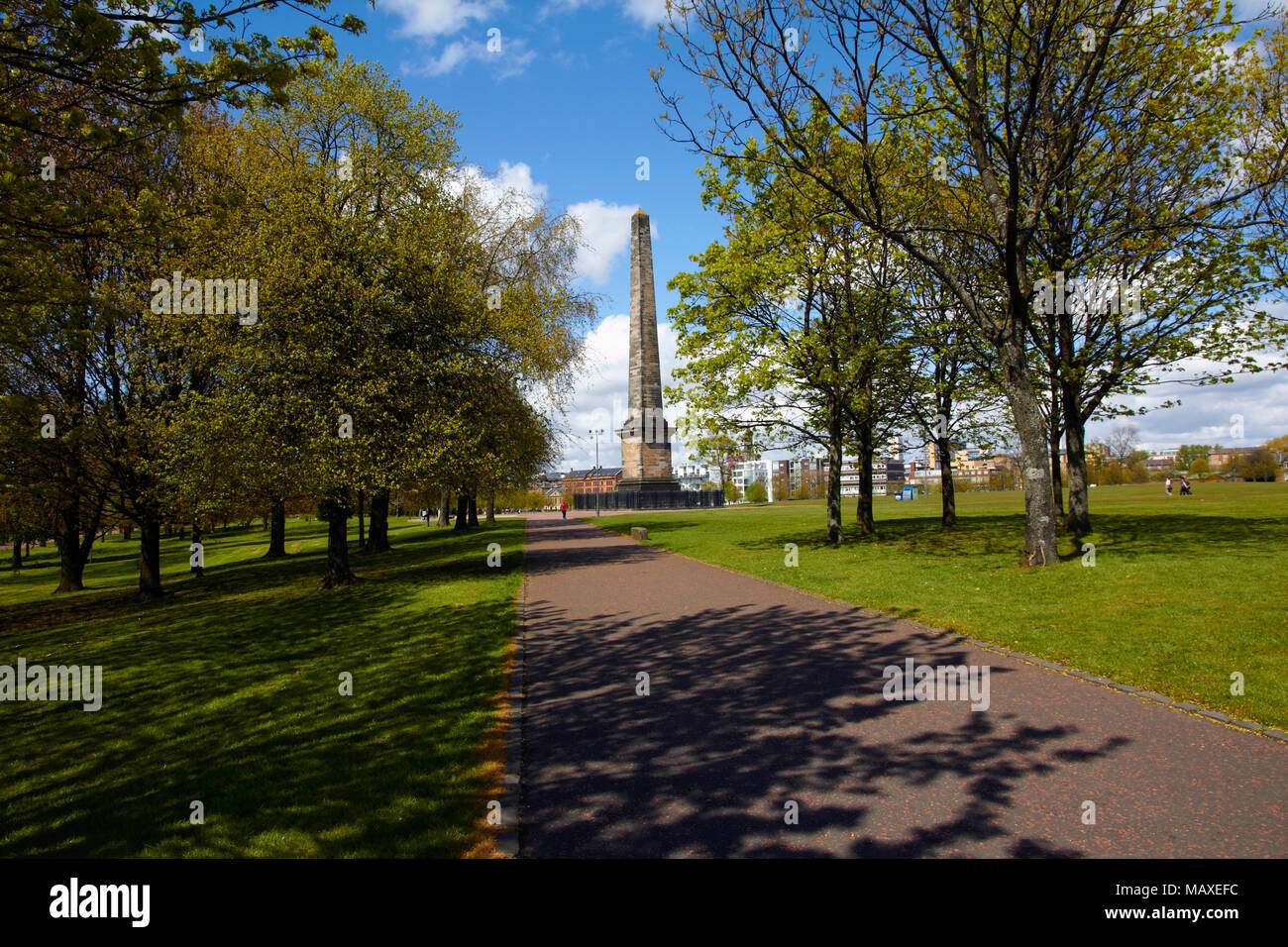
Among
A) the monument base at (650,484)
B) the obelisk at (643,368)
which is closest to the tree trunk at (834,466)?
the obelisk at (643,368)

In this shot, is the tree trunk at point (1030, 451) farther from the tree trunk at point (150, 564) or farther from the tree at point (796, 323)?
the tree trunk at point (150, 564)

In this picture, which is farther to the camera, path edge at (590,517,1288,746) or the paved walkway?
path edge at (590,517,1288,746)

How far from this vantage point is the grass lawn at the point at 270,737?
408 cm

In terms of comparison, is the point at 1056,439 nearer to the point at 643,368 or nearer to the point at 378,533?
the point at 378,533

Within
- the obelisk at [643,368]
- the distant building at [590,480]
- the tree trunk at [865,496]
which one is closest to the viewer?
the tree trunk at [865,496]

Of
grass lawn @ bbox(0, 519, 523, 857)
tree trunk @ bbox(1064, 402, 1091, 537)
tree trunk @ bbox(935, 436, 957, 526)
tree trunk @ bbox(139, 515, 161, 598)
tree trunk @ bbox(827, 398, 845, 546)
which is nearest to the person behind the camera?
grass lawn @ bbox(0, 519, 523, 857)

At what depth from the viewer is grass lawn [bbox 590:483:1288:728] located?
645 cm

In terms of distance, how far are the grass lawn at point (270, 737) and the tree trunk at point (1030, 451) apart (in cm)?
1008

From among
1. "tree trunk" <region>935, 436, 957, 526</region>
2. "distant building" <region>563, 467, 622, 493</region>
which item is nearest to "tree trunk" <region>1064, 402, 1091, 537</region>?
"tree trunk" <region>935, 436, 957, 526</region>

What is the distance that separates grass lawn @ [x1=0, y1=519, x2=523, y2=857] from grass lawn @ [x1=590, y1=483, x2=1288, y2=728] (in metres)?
6.04

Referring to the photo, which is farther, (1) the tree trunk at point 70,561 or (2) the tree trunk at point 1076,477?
(1) the tree trunk at point 70,561

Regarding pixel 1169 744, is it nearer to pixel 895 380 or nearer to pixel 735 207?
pixel 895 380

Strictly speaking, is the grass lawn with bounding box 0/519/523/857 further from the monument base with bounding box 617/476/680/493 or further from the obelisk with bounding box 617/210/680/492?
the monument base with bounding box 617/476/680/493
